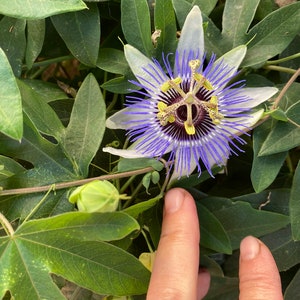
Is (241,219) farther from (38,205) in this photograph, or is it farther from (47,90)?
(47,90)

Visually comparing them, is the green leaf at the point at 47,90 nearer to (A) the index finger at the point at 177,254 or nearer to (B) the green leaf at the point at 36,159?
(B) the green leaf at the point at 36,159

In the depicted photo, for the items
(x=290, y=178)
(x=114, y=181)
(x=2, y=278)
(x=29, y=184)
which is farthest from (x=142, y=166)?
(x=290, y=178)

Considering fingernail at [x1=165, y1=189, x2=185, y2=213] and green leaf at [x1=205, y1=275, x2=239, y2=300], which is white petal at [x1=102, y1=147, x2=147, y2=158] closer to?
fingernail at [x1=165, y1=189, x2=185, y2=213]

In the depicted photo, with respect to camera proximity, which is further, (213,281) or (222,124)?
(213,281)

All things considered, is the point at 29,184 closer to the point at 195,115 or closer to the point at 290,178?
the point at 195,115

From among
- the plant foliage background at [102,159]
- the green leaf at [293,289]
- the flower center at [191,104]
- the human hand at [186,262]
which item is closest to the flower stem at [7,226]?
the plant foliage background at [102,159]
